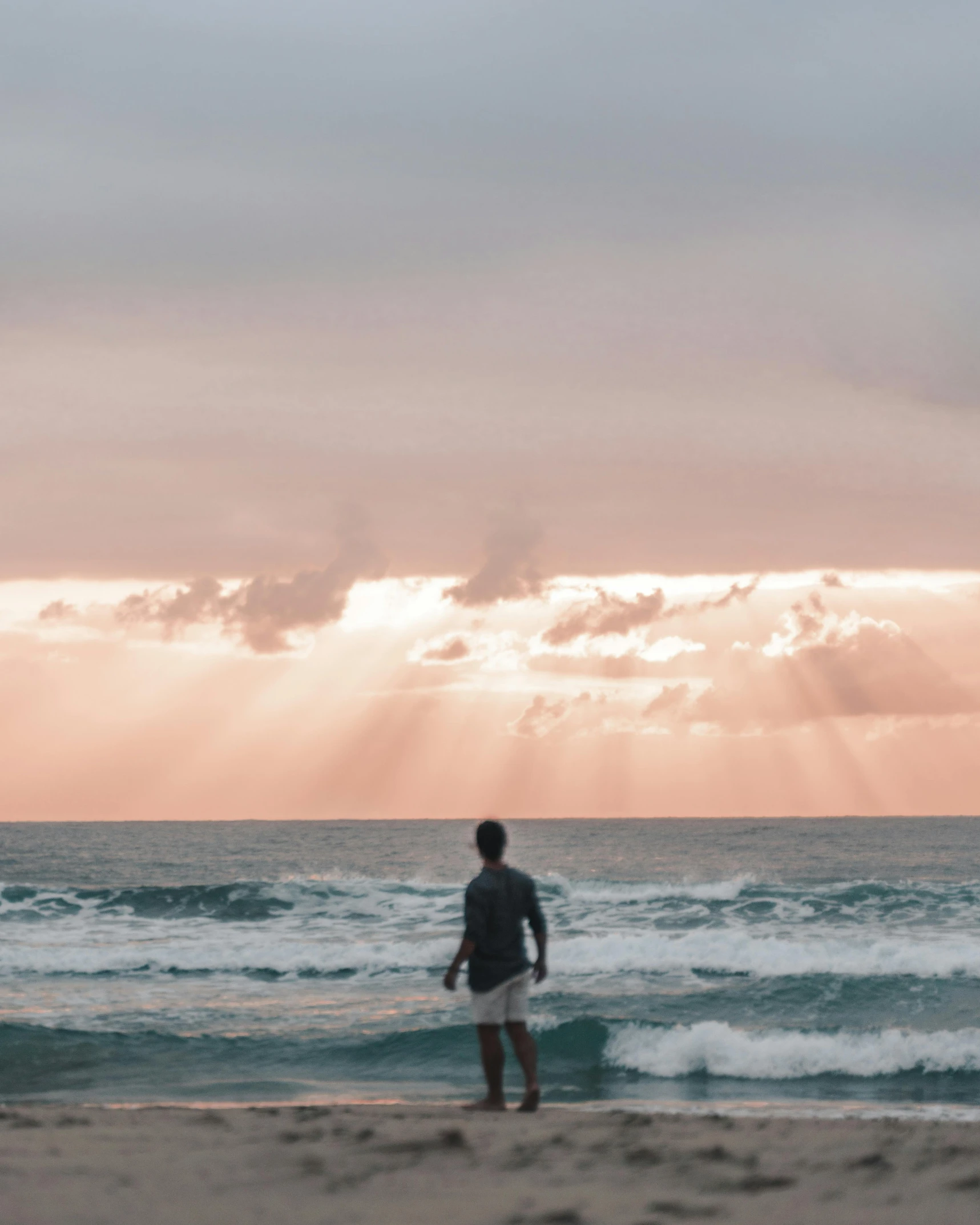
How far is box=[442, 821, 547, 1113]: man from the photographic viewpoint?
790 centimetres

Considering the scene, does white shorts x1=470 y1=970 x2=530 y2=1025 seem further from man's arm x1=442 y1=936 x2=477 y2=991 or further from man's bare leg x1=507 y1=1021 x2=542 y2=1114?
man's arm x1=442 y1=936 x2=477 y2=991

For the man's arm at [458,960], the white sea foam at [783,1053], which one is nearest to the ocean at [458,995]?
the white sea foam at [783,1053]

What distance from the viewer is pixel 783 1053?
13359mm

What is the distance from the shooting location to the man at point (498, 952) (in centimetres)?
790

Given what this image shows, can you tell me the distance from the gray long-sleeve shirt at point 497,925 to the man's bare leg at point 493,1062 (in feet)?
1.08

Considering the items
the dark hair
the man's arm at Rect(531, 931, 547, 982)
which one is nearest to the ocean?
the man's arm at Rect(531, 931, 547, 982)

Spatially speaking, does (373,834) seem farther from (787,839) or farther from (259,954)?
(259,954)

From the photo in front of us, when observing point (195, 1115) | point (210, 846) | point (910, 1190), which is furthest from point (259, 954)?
point (210, 846)

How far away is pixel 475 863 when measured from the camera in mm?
58469

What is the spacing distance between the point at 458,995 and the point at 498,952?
944 centimetres

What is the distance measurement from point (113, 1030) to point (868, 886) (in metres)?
24.7

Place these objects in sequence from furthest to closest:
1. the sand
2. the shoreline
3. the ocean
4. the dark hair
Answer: the ocean → the shoreline → the dark hair → the sand

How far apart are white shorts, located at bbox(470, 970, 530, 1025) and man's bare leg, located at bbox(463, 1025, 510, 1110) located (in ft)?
0.22

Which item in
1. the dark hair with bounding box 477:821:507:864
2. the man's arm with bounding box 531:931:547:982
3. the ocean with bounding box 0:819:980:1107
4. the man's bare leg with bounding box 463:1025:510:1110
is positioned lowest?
the ocean with bounding box 0:819:980:1107
